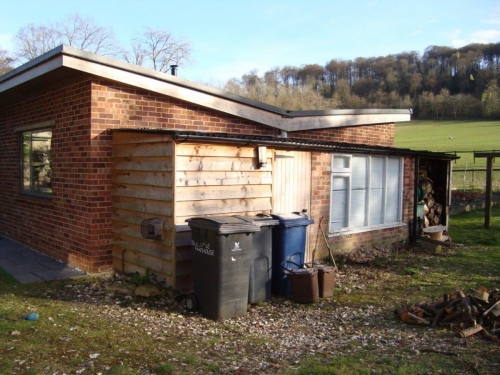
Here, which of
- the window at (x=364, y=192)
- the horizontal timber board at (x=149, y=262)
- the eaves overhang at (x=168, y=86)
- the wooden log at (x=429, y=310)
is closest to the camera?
the wooden log at (x=429, y=310)

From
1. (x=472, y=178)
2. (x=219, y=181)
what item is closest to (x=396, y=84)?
(x=472, y=178)

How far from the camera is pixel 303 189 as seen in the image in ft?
30.0

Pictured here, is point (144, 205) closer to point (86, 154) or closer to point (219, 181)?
point (219, 181)

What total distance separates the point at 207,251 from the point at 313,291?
181 centimetres

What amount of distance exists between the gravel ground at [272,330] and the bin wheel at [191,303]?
9 cm

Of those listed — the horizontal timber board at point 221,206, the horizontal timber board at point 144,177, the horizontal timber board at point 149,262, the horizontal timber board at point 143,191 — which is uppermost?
the horizontal timber board at point 144,177

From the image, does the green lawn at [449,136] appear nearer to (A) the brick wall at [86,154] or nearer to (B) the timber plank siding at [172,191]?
(A) the brick wall at [86,154]

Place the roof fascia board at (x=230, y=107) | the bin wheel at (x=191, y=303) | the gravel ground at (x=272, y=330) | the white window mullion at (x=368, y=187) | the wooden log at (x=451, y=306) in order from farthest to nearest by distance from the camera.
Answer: the white window mullion at (x=368, y=187) < the roof fascia board at (x=230, y=107) < the bin wheel at (x=191, y=303) < the wooden log at (x=451, y=306) < the gravel ground at (x=272, y=330)

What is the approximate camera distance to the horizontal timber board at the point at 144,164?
22.2ft

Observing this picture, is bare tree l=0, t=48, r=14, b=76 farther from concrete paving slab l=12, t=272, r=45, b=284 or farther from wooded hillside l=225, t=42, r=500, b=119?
concrete paving slab l=12, t=272, r=45, b=284

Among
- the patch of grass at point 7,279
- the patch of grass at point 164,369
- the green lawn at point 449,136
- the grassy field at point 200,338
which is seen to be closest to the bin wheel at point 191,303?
the grassy field at point 200,338

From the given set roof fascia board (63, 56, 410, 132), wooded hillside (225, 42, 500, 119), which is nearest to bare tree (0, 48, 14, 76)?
wooded hillside (225, 42, 500, 119)

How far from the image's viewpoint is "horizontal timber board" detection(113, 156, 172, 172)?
6773mm

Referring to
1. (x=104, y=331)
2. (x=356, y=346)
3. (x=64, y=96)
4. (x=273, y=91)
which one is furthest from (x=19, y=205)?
(x=273, y=91)
